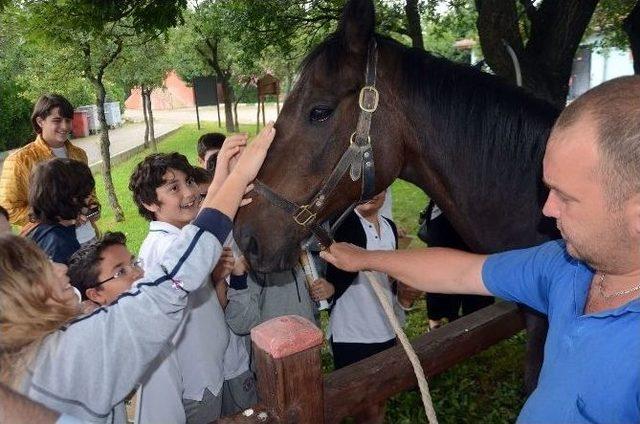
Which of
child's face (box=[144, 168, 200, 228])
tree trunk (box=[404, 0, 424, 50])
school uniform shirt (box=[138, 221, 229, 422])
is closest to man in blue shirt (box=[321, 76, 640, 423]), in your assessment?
school uniform shirt (box=[138, 221, 229, 422])

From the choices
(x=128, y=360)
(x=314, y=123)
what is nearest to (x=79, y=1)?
(x=314, y=123)

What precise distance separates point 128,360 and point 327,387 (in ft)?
2.47

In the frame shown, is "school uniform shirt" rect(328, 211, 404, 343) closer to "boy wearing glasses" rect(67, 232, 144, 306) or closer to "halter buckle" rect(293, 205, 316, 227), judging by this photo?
"halter buckle" rect(293, 205, 316, 227)

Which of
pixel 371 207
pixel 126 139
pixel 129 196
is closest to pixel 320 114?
pixel 371 207

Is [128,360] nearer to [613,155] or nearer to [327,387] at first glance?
[327,387]

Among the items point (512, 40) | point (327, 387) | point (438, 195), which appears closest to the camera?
point (327, 387)

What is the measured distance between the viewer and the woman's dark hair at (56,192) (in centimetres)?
290

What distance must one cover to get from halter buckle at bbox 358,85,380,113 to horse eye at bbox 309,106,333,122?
0.13 m

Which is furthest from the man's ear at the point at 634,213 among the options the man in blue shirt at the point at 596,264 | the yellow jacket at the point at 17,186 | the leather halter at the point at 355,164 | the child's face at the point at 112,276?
the yellow jacket at the point at 17,186

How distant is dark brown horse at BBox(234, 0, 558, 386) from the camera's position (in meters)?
1.89

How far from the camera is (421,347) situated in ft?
6.85

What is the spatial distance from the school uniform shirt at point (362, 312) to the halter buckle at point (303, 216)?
0.90 m

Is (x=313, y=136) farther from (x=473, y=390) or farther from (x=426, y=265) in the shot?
(x=473, y=390)

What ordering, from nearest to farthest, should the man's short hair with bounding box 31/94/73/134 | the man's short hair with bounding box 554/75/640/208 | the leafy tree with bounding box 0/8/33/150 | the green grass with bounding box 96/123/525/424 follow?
the man's short hair with bounding box 554/75/640/208
the green grass with bounding box 96/123/525/424
the man's short hair with bounding box 31/94/73/134
the leafy tree with bounding box 0/8/33/150
